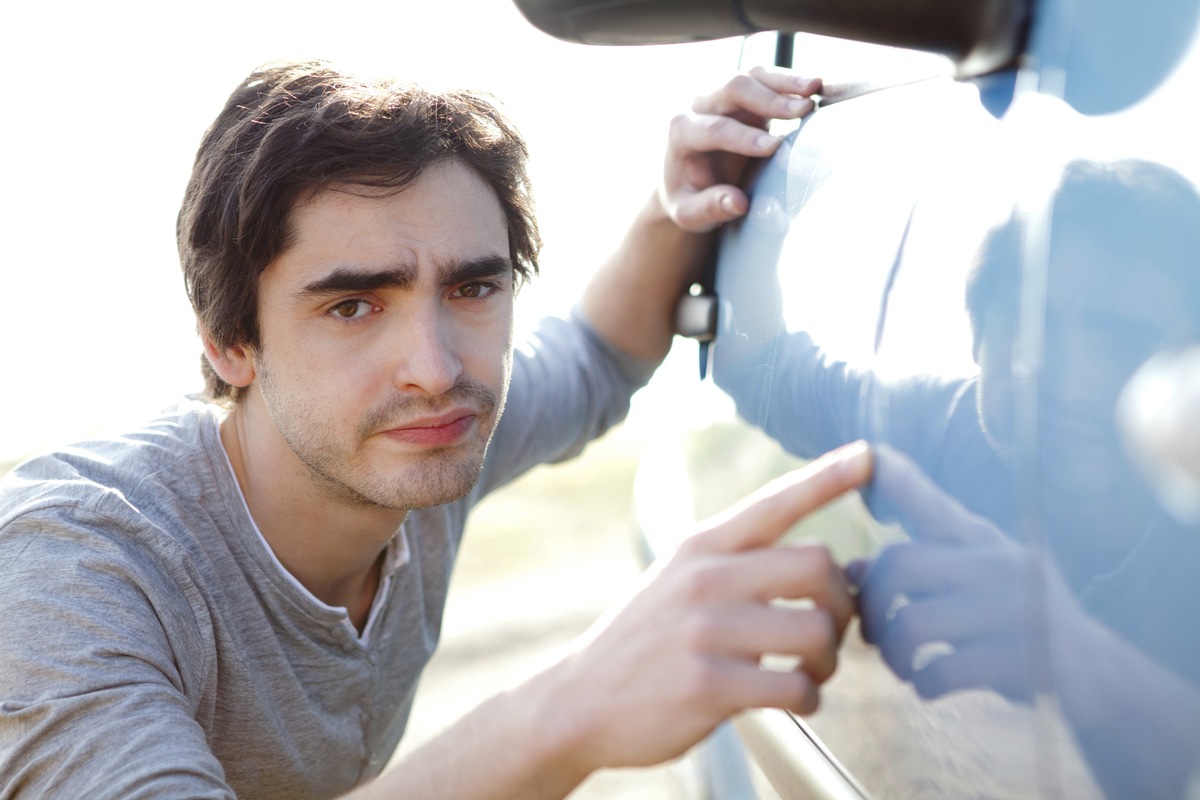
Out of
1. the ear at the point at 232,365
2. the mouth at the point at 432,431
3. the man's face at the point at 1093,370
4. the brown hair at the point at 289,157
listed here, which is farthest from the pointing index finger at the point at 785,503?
the ear at the point at 232,365

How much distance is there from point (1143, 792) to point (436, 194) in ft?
4.83

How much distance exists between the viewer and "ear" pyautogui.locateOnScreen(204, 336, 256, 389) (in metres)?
2.10

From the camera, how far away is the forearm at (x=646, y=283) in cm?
212

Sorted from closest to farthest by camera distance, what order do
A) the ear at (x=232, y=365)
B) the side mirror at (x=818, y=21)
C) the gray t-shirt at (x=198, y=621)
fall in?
the side mirror at (x=818, y=21) → the gray t-shirt at (x=198, y=621) → the ear at (x=232, y=365)

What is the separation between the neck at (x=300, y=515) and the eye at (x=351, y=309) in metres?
0.32

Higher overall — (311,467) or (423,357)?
(423,357)

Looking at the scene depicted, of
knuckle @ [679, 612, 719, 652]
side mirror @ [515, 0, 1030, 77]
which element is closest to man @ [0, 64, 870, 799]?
knuckle @ [679, 612, 719, 652]

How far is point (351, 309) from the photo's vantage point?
1.82m

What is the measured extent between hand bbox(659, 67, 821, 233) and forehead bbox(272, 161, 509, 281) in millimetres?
370

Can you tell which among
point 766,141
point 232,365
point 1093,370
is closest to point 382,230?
point 232,365

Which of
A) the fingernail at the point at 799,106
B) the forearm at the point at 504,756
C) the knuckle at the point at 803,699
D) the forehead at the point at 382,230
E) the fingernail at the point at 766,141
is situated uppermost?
the fingernail at the point at 799,106

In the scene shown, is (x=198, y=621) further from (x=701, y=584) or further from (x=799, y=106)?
(x=799, y=106)

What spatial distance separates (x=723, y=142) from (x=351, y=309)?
2.29ft

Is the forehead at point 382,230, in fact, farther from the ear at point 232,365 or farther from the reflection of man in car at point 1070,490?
the reflection of man in car at point 1070,490
